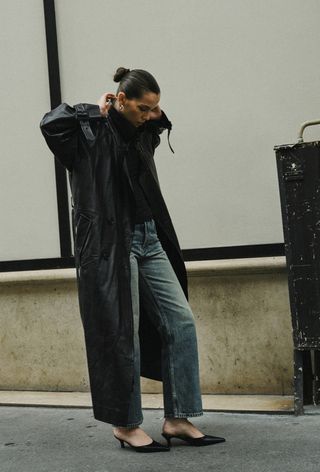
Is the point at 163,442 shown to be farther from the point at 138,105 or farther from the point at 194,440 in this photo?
the point at 138,105

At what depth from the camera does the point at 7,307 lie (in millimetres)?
5891

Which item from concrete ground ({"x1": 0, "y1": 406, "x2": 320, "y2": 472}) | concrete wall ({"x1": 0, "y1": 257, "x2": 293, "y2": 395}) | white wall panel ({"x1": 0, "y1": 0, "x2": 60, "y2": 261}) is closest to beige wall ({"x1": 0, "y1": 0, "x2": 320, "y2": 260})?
white wall panel ({"x1": 0, "y1": 0, "x2": 60, "y2": 261})

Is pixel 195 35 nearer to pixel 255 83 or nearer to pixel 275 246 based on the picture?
pixel 255 83

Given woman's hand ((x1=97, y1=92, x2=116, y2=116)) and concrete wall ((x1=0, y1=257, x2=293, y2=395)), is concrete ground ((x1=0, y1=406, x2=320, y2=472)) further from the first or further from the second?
woman's hand ((x1=97, y1=92, x2=116, y2=116))

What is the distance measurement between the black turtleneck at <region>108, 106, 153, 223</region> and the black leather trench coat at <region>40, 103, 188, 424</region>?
25 millimetres

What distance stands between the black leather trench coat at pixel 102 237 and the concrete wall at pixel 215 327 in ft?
4.47

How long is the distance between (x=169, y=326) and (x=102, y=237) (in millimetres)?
522

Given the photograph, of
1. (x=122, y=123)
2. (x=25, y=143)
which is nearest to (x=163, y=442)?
(x=122, y=123)

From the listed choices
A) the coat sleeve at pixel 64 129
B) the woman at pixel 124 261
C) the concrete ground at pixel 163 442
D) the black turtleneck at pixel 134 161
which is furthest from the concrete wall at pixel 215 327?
the coat sleeve at pixel 64 129

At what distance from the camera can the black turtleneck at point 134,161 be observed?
13.1ft

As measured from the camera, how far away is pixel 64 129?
12.8 ft

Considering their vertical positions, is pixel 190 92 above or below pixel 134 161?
above

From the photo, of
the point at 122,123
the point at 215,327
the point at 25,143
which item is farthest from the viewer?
the point at 25,143

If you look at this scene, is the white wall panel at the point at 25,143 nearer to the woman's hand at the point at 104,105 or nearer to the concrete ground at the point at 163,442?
the concrete ground at the point at 163,442
